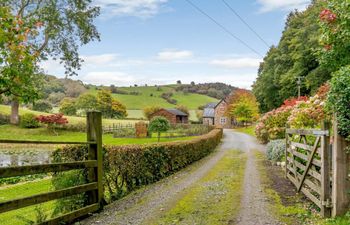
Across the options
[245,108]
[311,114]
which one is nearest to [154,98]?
[245,108]

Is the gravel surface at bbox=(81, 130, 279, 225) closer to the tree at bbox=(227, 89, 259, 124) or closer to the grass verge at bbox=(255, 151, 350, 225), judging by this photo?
the grass verge at bbox=(255, 151, 350, 225)

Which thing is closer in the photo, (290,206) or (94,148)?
(94,148)

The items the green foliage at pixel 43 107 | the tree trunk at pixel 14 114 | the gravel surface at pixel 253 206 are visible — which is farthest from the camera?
the green foliage at pixel 43 107

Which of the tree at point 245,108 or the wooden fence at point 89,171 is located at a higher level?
the tree at point 245,108

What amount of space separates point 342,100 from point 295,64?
30330 mm

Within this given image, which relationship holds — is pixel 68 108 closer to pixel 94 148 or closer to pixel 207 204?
pixel 94 148

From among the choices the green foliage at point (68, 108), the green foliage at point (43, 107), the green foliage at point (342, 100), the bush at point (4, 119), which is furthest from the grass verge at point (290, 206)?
the green foliage at point (68, 108)

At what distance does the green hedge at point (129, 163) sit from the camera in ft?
22.3

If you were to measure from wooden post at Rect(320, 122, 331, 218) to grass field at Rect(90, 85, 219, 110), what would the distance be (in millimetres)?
82046

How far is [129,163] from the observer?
7.93m

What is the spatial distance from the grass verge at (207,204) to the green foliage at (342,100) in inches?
93.5

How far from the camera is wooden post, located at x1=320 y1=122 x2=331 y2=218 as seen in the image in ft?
18.0

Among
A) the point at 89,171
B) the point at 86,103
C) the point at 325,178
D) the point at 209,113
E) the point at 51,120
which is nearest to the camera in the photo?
the point at 325,178

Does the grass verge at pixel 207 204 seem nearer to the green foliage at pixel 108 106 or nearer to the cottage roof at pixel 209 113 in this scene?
the green foliage at pixel 108 106
